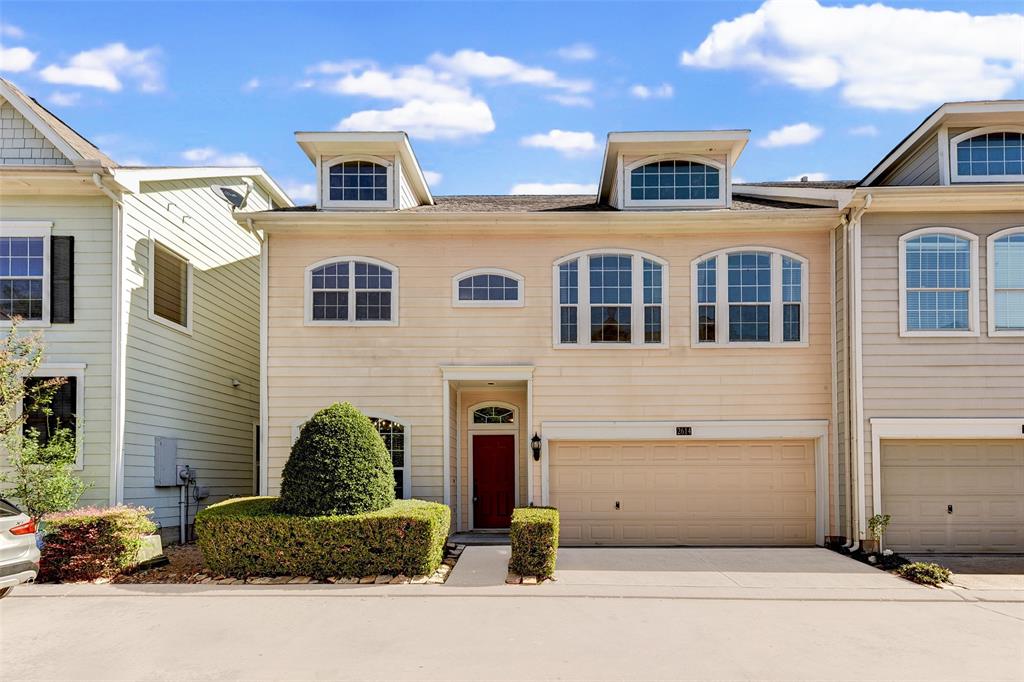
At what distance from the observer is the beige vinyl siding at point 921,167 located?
1408cm

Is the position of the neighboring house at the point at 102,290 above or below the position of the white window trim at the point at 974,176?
below

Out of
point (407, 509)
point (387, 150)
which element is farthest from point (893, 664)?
point (387, 150)

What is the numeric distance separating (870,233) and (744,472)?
4515 mm

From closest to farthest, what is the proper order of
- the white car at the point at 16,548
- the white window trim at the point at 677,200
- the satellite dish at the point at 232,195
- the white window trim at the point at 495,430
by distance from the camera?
the white car at the point at 16,548 < the white window trim at the point at 677,200 < the white window trim at the point at 495,430 < the satellite dish at the point at 232,195

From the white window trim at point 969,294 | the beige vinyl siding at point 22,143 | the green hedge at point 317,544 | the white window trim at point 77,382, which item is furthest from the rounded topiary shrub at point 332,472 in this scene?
the white window trim at point 969,294

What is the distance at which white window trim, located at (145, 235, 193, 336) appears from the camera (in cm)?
1367

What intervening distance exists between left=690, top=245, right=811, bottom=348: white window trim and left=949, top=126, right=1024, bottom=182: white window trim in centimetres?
280

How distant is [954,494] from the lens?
13594 mm

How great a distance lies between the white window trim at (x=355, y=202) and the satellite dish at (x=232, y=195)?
207cm

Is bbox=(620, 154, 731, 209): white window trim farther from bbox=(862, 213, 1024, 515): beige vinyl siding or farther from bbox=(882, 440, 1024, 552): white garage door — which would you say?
bbox=(882, 440, 1024, 552): white garage door

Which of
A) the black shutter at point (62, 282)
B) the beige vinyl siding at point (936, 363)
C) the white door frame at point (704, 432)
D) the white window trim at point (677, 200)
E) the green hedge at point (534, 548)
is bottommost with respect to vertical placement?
the green hedge at point (534, 548)

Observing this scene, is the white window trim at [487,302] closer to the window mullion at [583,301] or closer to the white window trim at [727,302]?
the window mullion at [583,301]

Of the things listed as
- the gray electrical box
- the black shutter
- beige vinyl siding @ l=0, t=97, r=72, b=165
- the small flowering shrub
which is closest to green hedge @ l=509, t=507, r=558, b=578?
the small flowering shrub

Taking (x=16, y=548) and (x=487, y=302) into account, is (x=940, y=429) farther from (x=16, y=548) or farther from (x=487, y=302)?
(x=16, y=548)
